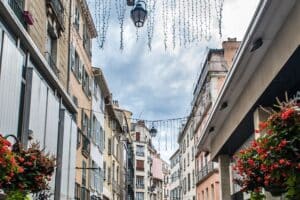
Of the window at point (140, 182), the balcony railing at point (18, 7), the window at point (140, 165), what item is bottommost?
the balcony railing at point (18, 7)

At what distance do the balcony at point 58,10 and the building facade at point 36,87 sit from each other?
4 cm

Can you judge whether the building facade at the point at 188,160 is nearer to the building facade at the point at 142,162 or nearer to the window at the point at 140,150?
the building facade at the point at 142,162

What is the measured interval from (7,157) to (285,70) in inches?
218

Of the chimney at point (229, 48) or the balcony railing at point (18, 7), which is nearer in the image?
the balcony railing at point (18, 7)

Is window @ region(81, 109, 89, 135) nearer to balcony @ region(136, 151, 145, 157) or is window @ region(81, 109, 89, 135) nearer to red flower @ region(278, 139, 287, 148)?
red flower @ region(278, 139, 287, 148)

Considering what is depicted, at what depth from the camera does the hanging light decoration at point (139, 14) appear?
854cm

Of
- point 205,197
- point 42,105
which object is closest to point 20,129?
point 42,105

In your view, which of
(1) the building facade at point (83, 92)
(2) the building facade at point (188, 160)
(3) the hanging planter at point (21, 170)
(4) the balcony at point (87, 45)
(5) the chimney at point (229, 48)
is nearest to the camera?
(3) the hanging planter at point (21, 170)

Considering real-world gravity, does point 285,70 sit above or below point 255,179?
above

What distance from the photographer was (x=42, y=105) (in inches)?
668

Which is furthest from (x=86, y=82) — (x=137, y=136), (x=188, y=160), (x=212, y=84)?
(x=137, y=136)

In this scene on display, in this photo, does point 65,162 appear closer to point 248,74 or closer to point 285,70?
point 248,74

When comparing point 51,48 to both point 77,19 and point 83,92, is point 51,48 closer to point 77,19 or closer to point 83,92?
point 77,19

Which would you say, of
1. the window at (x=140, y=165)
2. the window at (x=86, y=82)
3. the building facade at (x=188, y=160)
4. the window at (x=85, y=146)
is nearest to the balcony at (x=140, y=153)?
the window at (x=140, y=165)
